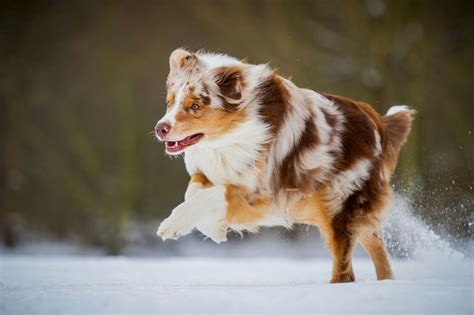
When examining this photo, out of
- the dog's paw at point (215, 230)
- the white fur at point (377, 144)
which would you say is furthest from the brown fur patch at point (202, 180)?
the white fur at point (377, 144)

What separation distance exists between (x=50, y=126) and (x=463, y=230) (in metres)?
10.9

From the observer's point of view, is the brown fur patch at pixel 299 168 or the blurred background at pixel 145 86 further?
the blurred background at pixel 145 86

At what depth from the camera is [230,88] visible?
4848 mm

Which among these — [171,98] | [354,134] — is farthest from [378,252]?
[171,98]

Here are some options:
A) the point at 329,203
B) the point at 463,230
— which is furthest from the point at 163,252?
the point at 329,203

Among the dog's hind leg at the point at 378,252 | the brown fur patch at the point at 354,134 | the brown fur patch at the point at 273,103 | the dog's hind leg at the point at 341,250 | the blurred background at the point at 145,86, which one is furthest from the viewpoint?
the blurred background at the point at 145,86

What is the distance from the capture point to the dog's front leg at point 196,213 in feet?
15.3

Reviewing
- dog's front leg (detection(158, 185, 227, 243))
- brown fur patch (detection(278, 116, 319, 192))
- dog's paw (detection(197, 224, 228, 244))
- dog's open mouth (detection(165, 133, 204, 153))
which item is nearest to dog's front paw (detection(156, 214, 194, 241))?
dog's front leg (detection(158, 185, 227, 243))

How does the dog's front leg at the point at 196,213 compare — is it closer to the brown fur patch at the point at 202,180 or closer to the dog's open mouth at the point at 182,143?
the brown fur patch at the point at 202,180

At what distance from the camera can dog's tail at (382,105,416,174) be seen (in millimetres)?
5699

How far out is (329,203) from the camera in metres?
5.08

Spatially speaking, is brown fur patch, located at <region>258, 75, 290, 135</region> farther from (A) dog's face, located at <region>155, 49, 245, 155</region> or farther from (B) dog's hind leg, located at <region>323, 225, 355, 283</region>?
(B) dog's hind leg, located at <region>323, 225, 355, 283</region>

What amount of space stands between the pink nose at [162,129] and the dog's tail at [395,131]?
2.05m

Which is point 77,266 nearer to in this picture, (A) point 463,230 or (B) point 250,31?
(A) point 463,230
